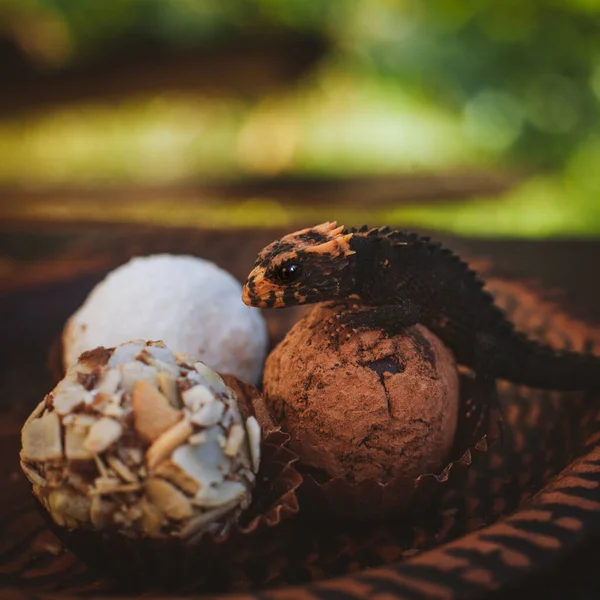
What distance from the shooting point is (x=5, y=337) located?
1222mm

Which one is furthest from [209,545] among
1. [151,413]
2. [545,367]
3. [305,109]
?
[305,109]

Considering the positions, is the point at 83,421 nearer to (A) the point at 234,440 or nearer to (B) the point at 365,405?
(A) the point at 234,440

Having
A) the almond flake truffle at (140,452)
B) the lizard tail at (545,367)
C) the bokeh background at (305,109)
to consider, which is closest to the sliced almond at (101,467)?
the almond flake truffle at (140,452)

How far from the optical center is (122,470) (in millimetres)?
611

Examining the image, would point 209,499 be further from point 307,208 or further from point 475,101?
point 475,101

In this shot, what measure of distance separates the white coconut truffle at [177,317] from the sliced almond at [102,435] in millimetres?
306

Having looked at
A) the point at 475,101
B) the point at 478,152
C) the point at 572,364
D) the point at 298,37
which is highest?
the point at 298,37

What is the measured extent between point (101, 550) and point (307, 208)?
166 centimetres

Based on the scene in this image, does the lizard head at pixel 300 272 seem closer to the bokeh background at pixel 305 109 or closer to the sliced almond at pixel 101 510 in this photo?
the sliced almond at pixel 101 510

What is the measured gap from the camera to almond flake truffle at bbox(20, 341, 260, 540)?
0.61 meters

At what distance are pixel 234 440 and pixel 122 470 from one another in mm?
107

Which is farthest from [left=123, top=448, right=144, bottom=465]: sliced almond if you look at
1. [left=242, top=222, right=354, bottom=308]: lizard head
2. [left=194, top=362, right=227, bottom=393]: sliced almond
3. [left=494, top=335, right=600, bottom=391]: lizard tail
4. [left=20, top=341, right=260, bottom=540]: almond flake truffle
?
[left=494, top=335, right=600, bottom=391]: lizard tail

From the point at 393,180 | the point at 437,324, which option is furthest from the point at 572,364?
the point at 393,180

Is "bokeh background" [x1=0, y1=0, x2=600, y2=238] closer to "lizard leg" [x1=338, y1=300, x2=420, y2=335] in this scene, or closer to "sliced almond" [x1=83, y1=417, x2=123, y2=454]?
"lizard leg" [x1=338, y1=300, x2=420, y2=335]
